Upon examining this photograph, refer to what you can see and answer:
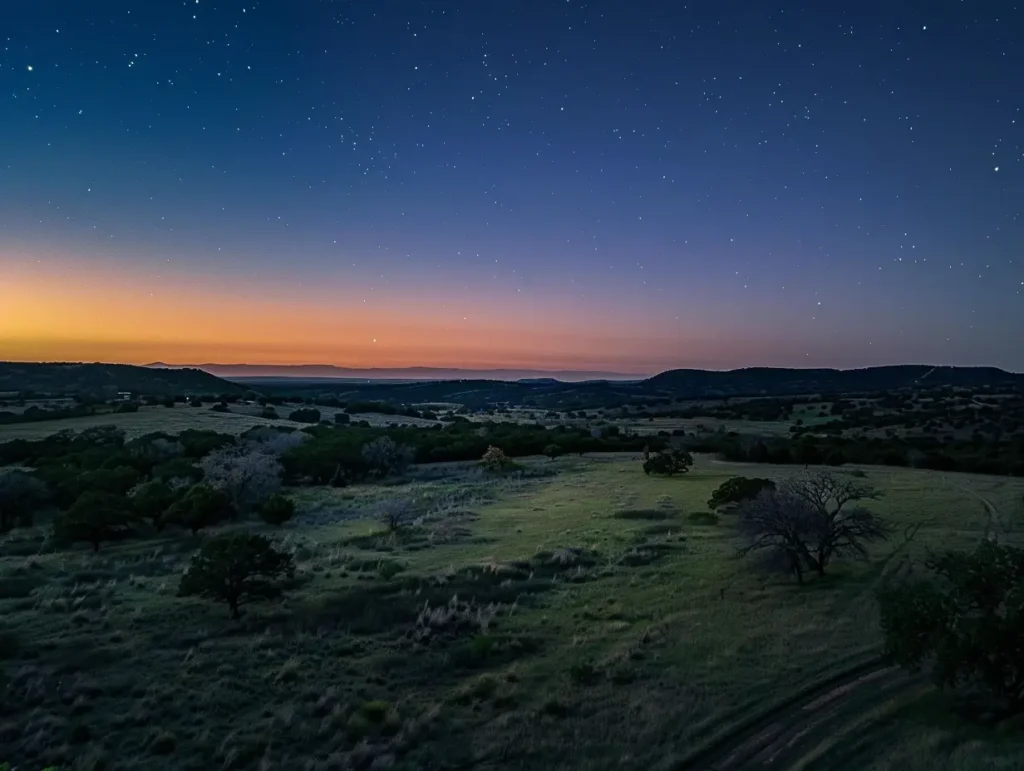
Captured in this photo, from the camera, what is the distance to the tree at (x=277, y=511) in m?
40.2

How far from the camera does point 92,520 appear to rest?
33562 millimetres

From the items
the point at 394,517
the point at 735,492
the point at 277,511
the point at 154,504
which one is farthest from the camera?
the point at 735,492

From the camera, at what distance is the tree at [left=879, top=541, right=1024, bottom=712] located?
46.5 ft

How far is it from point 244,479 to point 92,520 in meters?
12.2

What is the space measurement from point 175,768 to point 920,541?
3113 centimetres

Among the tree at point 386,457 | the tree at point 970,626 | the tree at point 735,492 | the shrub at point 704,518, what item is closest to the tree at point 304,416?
the tree at point 386,457

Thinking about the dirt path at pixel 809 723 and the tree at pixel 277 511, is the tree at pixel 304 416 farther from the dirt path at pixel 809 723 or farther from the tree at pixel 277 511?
the dirt path at pixel 809 723

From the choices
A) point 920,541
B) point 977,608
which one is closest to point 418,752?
point 977,608

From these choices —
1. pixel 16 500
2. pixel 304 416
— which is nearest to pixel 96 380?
pixel 304 416

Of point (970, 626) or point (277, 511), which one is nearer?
point (970, 626)

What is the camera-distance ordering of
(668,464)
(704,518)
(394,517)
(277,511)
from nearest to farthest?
(394,517) < (704,518) < (277,511) < (668,464)

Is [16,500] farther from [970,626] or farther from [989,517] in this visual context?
[989,517]

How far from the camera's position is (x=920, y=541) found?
101 feet

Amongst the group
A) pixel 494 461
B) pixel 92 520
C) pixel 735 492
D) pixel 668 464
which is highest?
pixel 735 492
